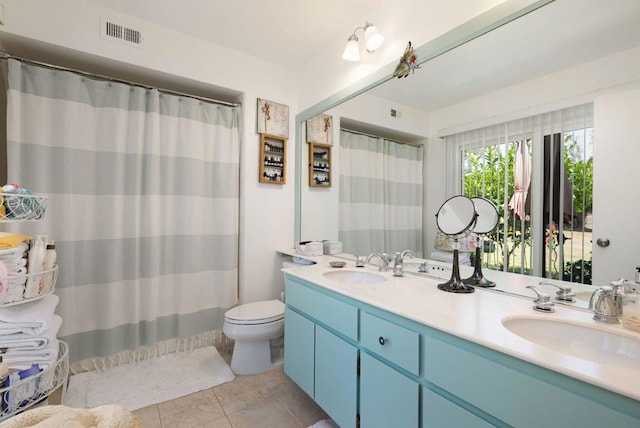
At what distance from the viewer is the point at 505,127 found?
4.42ft

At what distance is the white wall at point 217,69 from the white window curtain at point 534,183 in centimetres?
168

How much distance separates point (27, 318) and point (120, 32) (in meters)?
1.88

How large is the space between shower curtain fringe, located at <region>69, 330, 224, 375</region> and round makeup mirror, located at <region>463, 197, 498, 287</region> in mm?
2075

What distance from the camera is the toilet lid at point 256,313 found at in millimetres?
2025

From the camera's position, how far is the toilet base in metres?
2.07

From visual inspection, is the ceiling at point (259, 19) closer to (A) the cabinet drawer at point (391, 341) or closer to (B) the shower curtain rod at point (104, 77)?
(B) the shower curtain rod at point (104, 77)

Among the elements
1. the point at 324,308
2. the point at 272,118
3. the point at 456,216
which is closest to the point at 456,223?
the point at 456,216

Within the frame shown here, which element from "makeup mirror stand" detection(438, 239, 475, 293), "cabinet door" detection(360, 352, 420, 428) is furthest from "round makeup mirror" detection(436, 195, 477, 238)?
"cabinet door" detection(360, 352, 420, 428)

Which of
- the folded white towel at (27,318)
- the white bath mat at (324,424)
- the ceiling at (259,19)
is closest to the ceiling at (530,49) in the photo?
the ceiling at (259,19)

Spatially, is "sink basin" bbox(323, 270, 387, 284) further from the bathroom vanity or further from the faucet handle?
the faucet handle

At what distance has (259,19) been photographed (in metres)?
2.04

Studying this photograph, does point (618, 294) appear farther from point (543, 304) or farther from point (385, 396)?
point (385, 396)

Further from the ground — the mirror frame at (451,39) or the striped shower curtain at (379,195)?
the mirror frame at (451,39)

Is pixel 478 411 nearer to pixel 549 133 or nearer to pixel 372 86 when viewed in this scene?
pixel 549 133
